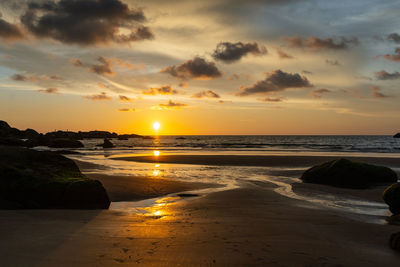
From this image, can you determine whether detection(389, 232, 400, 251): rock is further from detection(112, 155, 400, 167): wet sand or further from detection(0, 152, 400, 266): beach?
detection(112, 155, 400, 167): wet sand

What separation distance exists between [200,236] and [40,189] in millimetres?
5120

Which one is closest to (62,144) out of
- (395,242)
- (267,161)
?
(267,161)

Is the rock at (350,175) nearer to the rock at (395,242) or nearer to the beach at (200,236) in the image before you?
the beach at (200,236)

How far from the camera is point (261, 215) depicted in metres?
7.55

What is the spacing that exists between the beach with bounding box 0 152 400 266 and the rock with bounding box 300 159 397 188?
17.7ft

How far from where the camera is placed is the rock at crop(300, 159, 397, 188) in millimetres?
13828

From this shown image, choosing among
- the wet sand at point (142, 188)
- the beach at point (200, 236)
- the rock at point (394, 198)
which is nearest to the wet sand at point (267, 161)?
the wet sand at point (142, 188)

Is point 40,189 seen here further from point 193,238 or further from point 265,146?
point 265,146

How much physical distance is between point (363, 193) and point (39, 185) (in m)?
11.8

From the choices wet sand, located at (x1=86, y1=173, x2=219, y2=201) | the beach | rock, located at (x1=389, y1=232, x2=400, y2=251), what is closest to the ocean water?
wet sand, located at (x1=86, y1=173, x2=219, y2=201)

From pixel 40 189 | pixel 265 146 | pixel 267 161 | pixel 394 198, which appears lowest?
pixel 267 161

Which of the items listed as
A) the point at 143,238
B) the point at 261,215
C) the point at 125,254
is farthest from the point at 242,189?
the point at 125,254

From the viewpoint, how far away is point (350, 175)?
45.8ft

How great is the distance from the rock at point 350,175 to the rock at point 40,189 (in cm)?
1063
